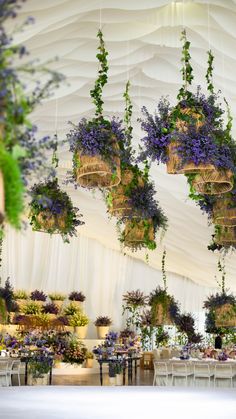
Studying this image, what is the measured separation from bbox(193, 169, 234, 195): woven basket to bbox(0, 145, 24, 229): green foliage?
4.41 metres

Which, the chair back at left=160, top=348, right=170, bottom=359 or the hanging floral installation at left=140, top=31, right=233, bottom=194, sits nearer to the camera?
the hanging floral installation at left=140, top=31, right=233, bottom=194

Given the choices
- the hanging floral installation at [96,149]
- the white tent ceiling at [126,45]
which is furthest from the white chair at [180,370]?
the hanging floral installation at [96,149]

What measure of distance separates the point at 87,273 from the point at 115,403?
1479 cm

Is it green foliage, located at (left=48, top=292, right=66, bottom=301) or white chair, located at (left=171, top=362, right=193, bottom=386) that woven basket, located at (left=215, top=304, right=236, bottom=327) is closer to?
white chair, located at (left=171, top=362, right=193, bottom=386)

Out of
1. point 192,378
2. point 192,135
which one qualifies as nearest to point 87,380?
point 192,378

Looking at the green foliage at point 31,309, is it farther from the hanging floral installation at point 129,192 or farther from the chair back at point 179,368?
the hanging floral installation at point 129,192

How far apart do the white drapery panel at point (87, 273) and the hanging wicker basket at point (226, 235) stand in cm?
1175

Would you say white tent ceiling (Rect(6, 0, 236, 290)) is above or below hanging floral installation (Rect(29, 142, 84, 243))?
above

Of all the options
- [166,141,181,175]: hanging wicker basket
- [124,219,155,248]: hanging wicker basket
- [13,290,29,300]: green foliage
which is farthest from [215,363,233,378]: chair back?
[13,290,29,300]: green foliage

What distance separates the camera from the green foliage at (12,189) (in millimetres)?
2158

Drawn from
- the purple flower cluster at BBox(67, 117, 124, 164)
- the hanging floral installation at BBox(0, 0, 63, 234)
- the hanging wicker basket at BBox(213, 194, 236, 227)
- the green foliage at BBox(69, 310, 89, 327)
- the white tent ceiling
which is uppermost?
the white tent ceiling

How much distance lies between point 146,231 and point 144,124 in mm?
2665

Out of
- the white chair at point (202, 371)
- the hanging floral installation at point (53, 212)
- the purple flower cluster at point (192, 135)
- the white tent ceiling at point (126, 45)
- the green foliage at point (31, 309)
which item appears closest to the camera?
the purple flower cluster at point (192, 135)

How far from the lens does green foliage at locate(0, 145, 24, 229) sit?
216 centimetres
